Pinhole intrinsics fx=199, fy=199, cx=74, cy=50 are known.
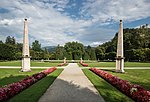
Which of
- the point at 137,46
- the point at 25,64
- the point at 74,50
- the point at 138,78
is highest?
the point at 137,46

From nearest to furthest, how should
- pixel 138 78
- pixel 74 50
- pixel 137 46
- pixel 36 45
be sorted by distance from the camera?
1. pixel 138 78
2. pixel 137 46
3. pixel 74 50
4. pixel 36 45

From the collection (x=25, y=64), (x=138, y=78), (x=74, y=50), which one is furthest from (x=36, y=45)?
(x=138, y=78)

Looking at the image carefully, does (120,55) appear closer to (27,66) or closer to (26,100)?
(27,66)

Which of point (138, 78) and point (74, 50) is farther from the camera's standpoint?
point (74, 50)

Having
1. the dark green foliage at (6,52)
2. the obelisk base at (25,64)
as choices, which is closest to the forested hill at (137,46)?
the dark green foliage at (6,52)

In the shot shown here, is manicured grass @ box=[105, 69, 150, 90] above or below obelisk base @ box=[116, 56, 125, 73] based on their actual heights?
below

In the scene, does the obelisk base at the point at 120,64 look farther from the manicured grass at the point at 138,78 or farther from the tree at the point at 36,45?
the tree at the point at 36,45

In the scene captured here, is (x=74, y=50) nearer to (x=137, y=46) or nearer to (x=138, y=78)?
(x=137, y=46)

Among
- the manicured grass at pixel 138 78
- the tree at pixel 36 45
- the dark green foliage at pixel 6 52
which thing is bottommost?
the manicured grass at pixel 138 78

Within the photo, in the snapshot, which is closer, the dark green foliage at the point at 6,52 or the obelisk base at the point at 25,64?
the obelisk base at the point at 25,64

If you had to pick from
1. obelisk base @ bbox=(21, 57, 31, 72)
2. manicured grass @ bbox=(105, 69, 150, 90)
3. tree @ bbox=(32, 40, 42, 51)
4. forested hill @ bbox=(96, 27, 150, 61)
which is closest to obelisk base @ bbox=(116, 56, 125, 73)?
manicured grass @ bbox=(105, 69, 150, 90)

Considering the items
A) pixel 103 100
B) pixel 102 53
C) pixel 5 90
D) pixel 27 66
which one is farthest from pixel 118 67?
pixel 102 53

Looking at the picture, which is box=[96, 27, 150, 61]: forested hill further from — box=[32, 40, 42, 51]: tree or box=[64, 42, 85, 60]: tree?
box=[32, 40, 42, 51]: tree

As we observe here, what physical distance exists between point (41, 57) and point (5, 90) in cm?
8901
